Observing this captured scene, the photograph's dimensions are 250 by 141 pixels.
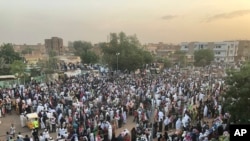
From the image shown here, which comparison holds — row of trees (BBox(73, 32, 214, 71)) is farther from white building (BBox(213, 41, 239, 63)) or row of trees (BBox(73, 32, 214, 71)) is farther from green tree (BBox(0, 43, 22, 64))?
white building (BBox(213, 41, 239, 63))

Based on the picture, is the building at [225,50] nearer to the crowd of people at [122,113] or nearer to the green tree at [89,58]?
the green tree at [89,58]

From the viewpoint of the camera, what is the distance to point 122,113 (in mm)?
16109

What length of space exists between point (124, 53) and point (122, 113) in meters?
28.0

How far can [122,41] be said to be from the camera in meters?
46.6

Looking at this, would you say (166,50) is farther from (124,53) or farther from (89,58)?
(124,53)

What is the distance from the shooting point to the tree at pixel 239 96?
11.6 meters

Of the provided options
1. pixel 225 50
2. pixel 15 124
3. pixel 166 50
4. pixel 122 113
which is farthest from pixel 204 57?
pixel 15 124

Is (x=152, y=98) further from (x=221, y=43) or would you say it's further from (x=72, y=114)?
(x=221, y=43)

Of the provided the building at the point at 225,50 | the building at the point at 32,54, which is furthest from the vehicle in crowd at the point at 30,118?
the building at the point at 225,50

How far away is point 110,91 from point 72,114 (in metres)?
5.78

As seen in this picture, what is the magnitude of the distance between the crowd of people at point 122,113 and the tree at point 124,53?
19.6 metres

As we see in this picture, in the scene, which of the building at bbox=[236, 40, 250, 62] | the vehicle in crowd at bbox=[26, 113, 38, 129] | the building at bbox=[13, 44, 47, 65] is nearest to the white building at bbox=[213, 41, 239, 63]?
the building at bbox=[236, 40, 250, 62]

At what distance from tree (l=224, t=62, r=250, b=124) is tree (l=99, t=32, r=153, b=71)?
30.0m

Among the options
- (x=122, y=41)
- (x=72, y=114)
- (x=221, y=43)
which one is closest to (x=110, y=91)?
(x=72, y=114)
